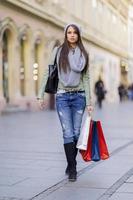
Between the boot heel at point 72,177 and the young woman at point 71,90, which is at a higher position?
the young woman at point 71,90

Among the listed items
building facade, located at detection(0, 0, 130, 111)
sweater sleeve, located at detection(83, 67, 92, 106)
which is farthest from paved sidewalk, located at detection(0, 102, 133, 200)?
building facade, located at detection(0, 0, 130, 111)

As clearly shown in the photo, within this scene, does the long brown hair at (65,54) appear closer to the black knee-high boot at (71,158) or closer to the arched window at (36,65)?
the black knee-high boot at (71,158)

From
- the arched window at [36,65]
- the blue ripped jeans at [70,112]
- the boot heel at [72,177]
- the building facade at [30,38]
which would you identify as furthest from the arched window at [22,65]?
the boot heel at [72,177]

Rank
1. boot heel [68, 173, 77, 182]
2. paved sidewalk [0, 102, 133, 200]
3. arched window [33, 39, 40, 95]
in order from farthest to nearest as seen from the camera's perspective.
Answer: arched window [33, 39, 40, 95], boot heel [68, 173, 77, 182], paved sidewalk [0, 102, 133, 200]

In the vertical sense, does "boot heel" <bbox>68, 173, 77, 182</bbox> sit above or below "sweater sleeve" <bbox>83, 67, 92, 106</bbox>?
below

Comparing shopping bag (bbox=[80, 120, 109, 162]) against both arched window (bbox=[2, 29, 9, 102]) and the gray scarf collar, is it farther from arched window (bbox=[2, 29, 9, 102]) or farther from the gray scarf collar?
arched window (bbox=[2, 29, 9, 102])

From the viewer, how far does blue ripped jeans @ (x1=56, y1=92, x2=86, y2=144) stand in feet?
22.9

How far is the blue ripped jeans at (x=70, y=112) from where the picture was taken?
699 cm

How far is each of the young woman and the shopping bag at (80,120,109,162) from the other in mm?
161

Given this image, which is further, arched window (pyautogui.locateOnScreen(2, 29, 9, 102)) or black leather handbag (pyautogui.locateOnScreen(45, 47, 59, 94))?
arched window (pyautogui.locateOnScreen(2, 29, 9, 102))

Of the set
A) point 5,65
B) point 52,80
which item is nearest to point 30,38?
point 5,65

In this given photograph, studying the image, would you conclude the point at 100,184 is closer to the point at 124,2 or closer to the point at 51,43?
the point at 51,43

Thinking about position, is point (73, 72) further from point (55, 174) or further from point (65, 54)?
point (55, 174)

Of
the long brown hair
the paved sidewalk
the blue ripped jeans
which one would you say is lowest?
the paved sidewalk
